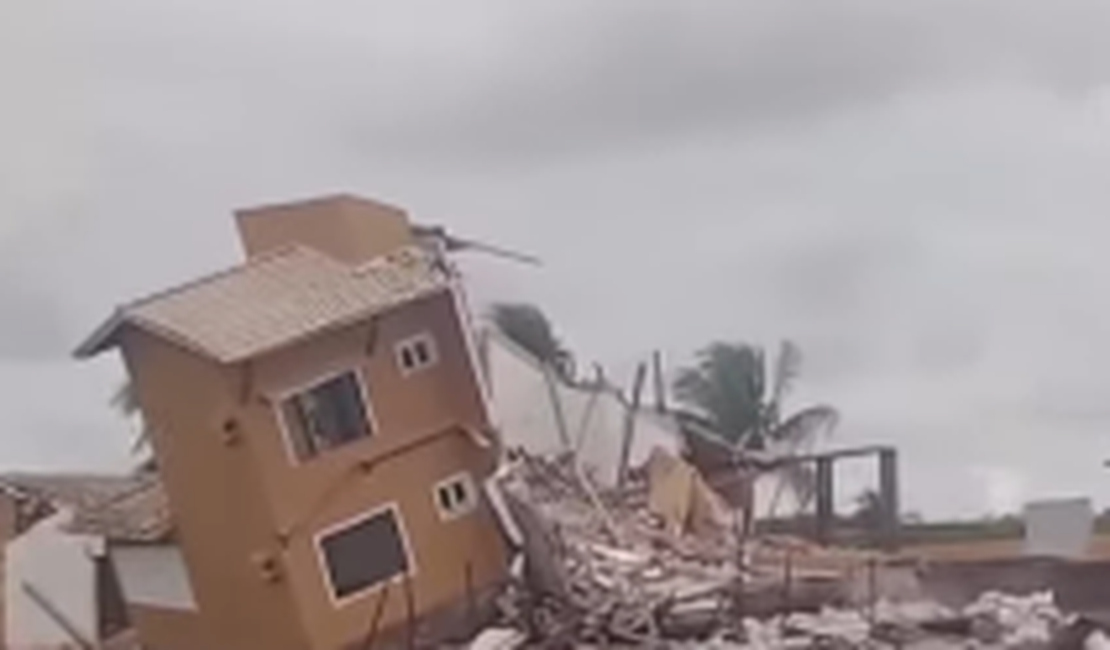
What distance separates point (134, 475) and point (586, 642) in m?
17.4

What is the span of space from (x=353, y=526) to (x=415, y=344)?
2713mm

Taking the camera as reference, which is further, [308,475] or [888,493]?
[888,493]

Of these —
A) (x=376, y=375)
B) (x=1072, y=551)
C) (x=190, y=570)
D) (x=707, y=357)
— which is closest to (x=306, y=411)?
(x=376, y=375)

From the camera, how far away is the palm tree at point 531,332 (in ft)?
120

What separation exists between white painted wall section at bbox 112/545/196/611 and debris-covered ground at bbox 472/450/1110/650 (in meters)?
5.39

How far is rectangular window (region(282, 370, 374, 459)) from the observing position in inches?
1202

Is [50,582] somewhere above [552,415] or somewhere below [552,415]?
below

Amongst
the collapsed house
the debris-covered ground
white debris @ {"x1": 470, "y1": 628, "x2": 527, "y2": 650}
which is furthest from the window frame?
the collapsed house

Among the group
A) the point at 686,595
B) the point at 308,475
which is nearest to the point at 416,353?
the point at 308,475

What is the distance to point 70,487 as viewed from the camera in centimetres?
4378

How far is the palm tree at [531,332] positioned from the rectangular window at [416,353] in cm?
471

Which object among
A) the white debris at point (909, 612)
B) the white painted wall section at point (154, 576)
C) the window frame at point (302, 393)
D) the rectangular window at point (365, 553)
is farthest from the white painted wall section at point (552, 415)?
the white debris at point (909, 612)

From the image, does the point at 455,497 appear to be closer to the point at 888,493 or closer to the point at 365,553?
the point at 365,553

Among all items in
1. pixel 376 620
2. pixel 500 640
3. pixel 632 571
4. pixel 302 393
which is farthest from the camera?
pixel 302 393
